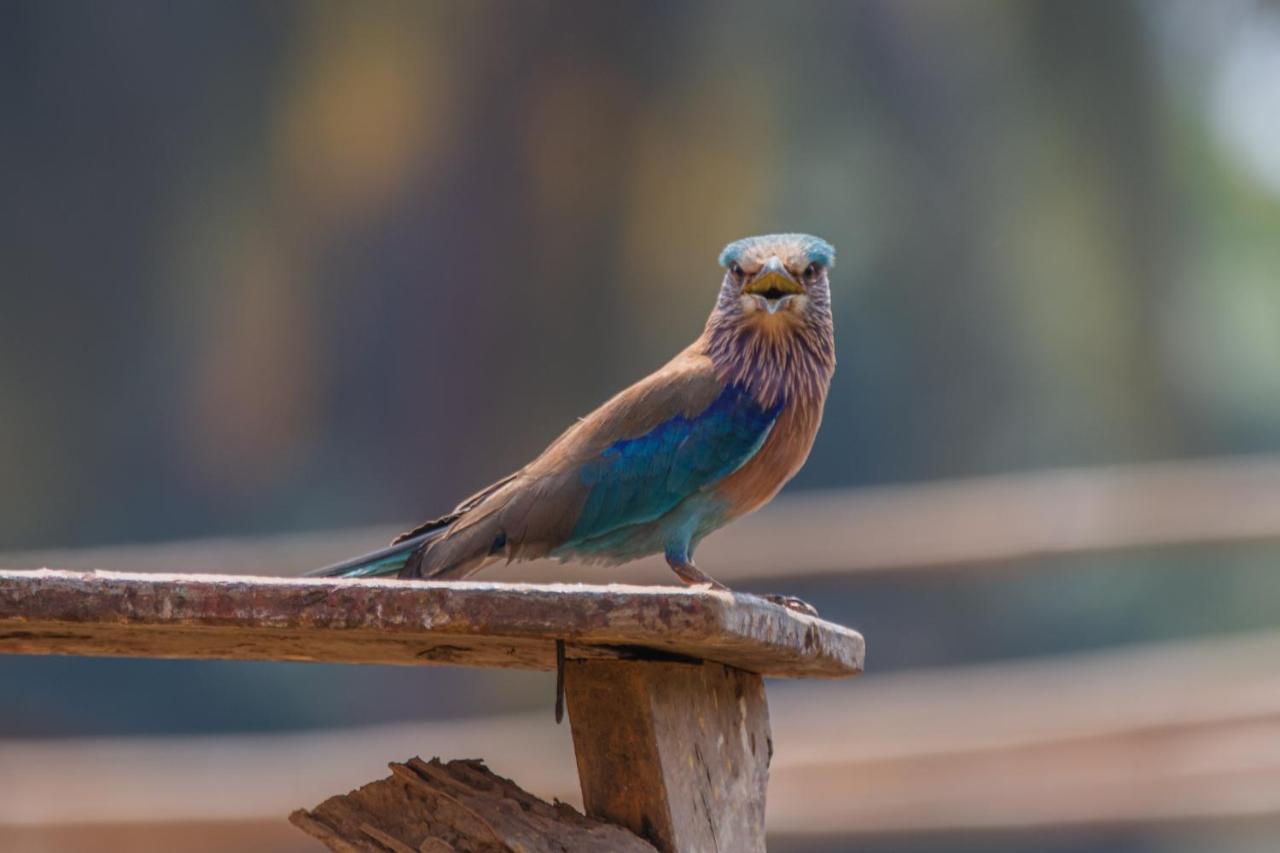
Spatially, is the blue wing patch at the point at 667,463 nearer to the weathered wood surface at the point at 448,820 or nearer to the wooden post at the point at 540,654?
the wooden post at the point at 540,654

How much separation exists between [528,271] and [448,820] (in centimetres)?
1102

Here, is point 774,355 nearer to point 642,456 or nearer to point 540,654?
point 642,456

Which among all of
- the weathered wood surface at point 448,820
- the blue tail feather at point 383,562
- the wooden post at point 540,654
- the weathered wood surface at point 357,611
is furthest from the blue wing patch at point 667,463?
the weathered wood surface at point 357,611

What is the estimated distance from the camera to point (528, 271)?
14109 millimetres

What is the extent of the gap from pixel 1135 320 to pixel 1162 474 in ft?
10.9

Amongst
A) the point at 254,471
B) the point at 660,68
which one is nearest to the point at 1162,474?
the point at 660,68

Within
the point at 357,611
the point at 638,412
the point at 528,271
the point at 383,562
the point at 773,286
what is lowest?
the point at 357,611

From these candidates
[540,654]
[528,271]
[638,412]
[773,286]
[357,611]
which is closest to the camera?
[357,611]

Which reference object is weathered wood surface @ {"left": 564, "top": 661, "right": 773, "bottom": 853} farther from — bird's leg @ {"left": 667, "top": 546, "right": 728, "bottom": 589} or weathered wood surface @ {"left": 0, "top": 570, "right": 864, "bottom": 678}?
bird's leg @ {"left": 667, "top": 546, "right": 728, "bottom": 589}

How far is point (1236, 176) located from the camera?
16.7 m

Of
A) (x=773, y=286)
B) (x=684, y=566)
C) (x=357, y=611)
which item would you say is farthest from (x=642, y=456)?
(x=357, y=611)

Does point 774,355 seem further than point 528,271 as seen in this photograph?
No

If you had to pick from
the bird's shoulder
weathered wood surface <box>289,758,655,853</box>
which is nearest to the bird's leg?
the bird's shoulder

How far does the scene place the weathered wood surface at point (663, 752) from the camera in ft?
10.7
